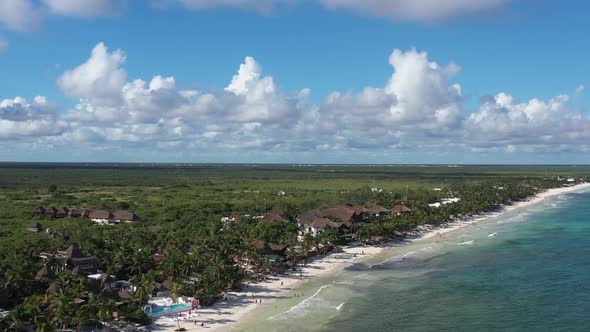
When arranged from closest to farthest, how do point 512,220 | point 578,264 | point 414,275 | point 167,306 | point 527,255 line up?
point 167,306 < point 414,275 < point 578,264 < point 527,255 < point 512,220

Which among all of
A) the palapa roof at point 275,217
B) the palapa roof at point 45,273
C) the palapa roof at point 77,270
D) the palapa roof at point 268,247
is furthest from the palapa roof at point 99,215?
the palapa roof at point 45,273

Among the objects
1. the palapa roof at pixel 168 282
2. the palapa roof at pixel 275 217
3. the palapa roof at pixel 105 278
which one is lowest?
Result: the palapa roof at pixel 168 282

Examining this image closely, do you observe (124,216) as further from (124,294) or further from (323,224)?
(124,294)

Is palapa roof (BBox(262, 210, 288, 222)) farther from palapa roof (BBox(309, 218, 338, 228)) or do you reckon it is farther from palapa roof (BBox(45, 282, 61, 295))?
palapa roof (BBox(45, 282, 61, 295))

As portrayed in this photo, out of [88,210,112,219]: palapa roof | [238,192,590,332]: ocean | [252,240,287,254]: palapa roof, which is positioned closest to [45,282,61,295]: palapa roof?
[238,192,590,332]: ocean

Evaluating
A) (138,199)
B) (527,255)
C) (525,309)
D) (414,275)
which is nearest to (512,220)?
(527,255)

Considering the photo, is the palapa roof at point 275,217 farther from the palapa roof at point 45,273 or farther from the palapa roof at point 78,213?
the palapa roof at point 45,273

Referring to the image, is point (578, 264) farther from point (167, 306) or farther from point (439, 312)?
point (167, 306)

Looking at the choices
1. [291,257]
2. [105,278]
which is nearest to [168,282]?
[105,278]
